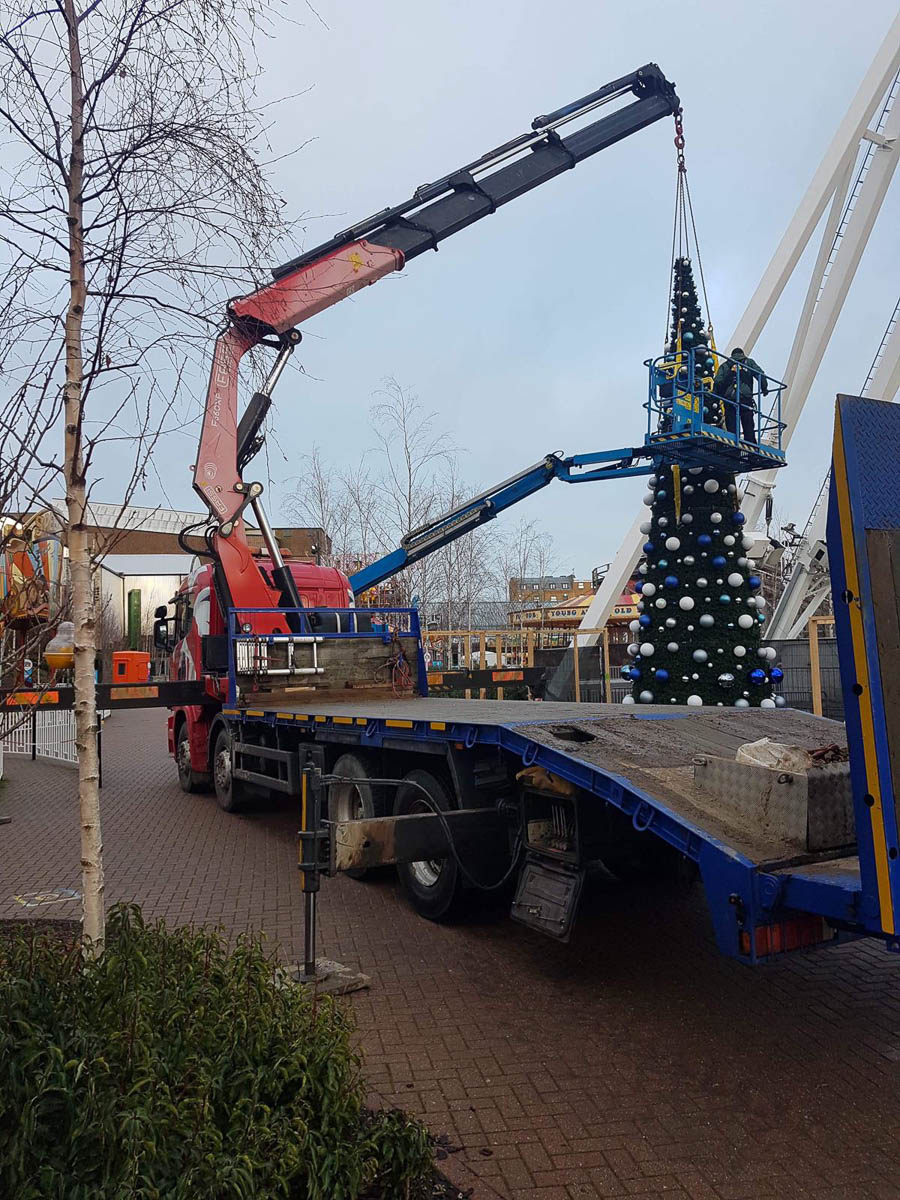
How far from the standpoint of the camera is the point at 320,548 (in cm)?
3070

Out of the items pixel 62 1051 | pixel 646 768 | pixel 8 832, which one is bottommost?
pixel 8 832

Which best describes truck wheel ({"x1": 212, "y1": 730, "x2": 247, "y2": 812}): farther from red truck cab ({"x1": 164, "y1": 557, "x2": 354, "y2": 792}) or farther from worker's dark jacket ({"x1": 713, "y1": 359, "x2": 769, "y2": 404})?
worker's dark jacket ({"x1": 713, "y1": 359, "x2": 769, "y2": 404})

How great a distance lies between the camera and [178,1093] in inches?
121

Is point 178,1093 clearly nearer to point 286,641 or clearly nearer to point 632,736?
point 632,736

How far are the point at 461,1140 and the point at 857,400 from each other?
322 centimetres

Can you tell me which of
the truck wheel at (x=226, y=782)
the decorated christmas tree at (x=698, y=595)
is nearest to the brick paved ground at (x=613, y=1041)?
the truck wheel at (x=226, y=782)

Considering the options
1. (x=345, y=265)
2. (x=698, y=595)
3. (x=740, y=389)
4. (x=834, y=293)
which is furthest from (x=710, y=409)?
(x=834, y=293)

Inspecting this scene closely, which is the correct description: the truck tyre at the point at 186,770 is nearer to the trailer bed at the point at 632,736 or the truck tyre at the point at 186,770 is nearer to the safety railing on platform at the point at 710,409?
the trailer bed at the point at 632,736

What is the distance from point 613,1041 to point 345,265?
9.73m

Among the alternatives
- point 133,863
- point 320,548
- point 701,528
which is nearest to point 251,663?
point 133,863

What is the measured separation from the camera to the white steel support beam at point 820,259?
20.8 metres

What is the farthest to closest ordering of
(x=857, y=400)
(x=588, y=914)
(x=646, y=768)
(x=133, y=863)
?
(x=133, y=863) → (x=588, y=914) → (x=646, y=768) → (x=857, y=400)

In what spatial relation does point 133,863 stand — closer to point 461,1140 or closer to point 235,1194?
point 461,1140

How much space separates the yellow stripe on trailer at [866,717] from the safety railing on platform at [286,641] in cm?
751
